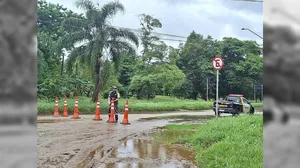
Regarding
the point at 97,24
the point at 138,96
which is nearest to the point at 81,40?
the point at 97,24

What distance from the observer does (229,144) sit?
6.40 m

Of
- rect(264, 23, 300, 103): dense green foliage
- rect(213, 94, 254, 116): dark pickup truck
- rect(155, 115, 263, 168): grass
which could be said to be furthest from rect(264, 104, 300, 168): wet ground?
rect(213, 94, 254, 116): dark pickup truck

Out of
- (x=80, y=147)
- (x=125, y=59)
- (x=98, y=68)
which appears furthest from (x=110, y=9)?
(x=80, y=147)

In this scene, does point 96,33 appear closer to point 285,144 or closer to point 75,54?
point 75,54

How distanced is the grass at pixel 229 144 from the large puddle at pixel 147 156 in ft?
0.93

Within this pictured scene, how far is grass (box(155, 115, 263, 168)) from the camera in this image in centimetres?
536

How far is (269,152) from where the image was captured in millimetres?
2109

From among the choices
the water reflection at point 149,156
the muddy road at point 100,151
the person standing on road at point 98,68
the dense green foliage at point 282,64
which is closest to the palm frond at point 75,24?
the person standing on road at point 98,68

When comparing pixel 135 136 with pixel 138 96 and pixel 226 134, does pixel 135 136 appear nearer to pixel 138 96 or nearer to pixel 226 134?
pixel 226 134

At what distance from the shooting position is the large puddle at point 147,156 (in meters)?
5.78

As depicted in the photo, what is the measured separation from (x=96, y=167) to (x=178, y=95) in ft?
116

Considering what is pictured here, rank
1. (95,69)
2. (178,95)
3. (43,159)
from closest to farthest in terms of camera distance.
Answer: (43,159) < (95,69) < (178,95)

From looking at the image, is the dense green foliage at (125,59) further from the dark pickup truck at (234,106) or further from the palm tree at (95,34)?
the dark pickup truck at (234,106)

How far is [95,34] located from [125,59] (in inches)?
416
